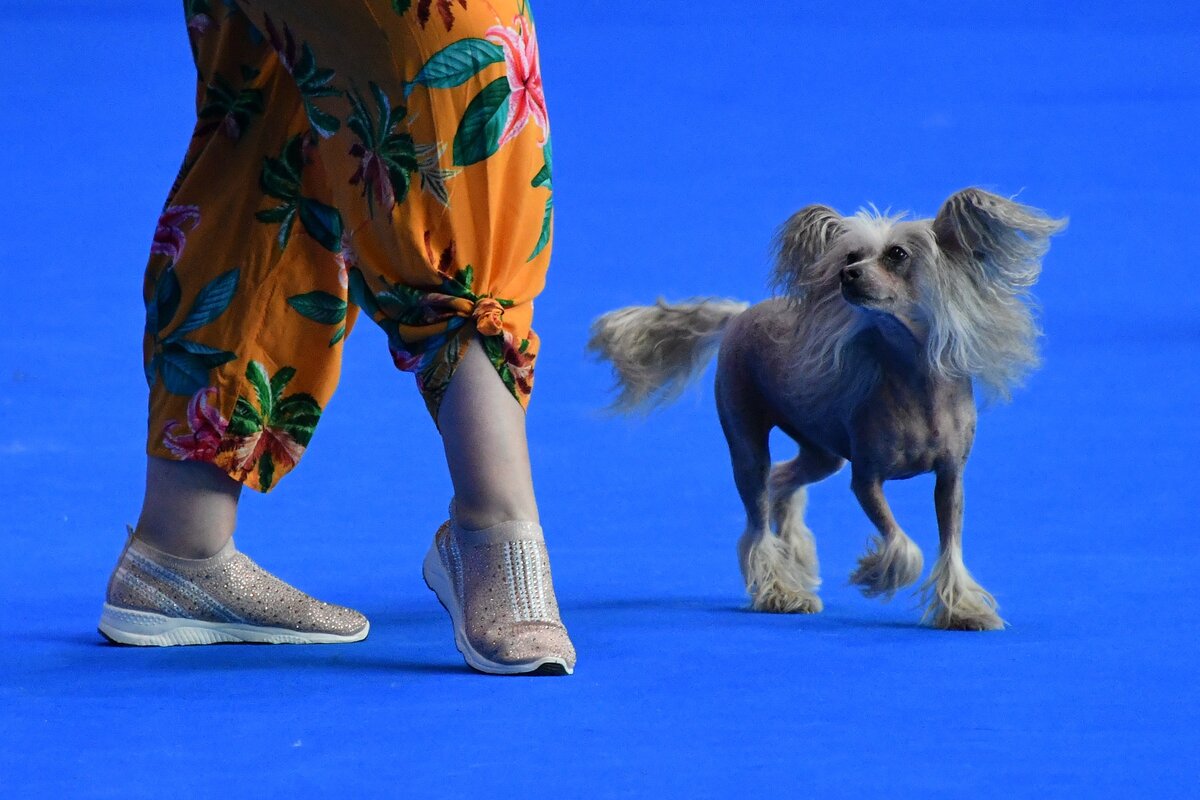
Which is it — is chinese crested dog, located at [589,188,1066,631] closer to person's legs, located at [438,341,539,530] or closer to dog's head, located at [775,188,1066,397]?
dog's head, located at [775,188,1066,397]

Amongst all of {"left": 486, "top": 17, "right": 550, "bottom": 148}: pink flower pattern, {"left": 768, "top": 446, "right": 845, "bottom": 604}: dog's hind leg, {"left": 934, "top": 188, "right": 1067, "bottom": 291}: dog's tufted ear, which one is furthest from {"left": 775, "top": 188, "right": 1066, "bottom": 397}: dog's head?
{"left": 486, "top": 17, "right": 550, "bottom": 148}: pink flower pattern

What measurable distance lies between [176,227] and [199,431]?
222 mm

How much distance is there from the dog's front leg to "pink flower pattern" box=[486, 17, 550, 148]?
0.65 m

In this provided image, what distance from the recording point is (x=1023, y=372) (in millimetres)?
2018

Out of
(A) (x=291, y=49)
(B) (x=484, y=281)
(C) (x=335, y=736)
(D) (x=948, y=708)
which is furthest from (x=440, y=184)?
(D) (x=948, y=708)

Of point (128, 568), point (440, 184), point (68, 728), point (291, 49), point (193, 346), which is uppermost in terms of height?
point (291, 49)

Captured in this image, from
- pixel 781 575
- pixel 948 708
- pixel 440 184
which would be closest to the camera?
pixel 948 708

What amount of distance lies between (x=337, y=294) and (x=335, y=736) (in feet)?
2.03

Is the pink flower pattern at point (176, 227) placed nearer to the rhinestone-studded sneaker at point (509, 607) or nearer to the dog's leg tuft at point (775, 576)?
the rhinestone-studded sneaker at point (509, 607)

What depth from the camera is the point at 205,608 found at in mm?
1853

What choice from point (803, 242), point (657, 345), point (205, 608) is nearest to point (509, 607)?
point (205, 608)

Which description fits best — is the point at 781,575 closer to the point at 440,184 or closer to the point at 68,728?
the point at 440,184

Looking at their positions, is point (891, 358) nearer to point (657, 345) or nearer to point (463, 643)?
point (657, 345)

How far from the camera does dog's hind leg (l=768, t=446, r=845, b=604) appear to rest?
221cm
